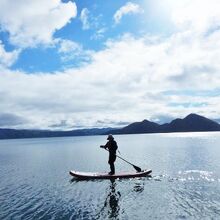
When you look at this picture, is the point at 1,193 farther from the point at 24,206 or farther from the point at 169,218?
the point at 169,218

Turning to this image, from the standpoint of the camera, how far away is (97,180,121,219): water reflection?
74.1 feet

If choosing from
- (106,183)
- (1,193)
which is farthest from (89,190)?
(1,193)

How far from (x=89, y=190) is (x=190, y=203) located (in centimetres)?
1106

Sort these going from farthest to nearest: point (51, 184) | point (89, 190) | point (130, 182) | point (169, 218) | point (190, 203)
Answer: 1. point (51, 184)
2. point (130, 182)
3. point (89, 190)
4. point (190, 203)
5. point (169, 218)

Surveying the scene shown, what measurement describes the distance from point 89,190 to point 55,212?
8136 millimetres

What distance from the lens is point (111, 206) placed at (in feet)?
82.2

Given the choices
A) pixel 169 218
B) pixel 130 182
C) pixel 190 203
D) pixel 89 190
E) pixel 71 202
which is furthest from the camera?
pixel 130 182

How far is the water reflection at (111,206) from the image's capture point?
74.1 feet

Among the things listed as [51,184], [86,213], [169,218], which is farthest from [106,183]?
[169,218]

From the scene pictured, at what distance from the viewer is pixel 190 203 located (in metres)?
24.9

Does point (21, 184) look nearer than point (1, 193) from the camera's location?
No

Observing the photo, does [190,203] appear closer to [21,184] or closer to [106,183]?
[106,183]

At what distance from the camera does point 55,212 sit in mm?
23875

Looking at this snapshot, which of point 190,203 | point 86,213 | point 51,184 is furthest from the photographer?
point 51,184
